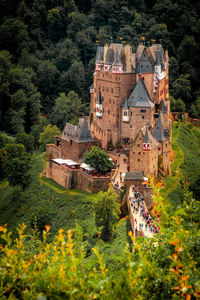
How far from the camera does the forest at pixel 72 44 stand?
301ft

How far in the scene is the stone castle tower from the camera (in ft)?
192

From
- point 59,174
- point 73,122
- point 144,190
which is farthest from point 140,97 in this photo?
point 73,122

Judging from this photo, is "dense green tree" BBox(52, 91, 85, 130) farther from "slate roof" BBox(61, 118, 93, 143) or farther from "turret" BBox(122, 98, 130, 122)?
"turret" BBox(122, 98, 130, 122)

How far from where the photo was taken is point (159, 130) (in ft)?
190

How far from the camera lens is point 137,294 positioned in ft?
50.1

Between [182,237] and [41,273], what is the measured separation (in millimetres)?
4852

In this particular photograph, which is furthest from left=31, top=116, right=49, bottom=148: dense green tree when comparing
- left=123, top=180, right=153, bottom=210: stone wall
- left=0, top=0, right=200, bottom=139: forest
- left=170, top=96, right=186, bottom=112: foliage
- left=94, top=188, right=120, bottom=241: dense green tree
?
left=94, top=188, right=120, bottom=241: dense green tree

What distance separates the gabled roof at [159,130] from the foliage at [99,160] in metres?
6.59

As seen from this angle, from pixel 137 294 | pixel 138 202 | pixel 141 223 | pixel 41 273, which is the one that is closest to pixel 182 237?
pixel 137 294

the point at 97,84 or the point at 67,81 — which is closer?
the point at 97,84

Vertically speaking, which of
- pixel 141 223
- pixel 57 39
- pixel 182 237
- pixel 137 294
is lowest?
pixel 141 223

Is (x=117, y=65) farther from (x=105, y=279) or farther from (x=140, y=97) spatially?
(x=105, y=279)

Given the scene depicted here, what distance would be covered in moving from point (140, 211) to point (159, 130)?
13.3 meters

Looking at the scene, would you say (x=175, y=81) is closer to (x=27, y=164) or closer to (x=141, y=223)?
(x=27, y=164)
